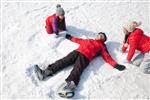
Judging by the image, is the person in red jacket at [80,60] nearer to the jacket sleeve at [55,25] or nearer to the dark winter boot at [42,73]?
the dark winter boot at [42,73]

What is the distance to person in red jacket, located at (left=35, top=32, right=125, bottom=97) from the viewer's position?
5.07 metres

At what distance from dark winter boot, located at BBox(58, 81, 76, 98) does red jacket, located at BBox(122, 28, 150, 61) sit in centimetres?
122

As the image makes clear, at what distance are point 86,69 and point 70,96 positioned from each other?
76 centimetres

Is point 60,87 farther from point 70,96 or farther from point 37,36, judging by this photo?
point 37,36

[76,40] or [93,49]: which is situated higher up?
[76,40]

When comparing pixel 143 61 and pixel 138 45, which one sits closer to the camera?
pixel 143 61

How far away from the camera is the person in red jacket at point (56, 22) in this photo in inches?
229

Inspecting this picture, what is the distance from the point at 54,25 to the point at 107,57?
3.91ft

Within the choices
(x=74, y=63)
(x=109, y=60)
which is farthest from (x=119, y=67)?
(x=74, y=63)

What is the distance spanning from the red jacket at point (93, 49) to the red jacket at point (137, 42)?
37cm

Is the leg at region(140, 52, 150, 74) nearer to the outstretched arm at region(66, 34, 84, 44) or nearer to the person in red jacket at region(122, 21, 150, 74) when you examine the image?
the person in red jacket at region(122, 21, 150, 74)

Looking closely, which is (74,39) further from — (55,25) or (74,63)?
(74,63)

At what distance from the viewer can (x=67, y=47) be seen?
5.84 m

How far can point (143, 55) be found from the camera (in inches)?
221
